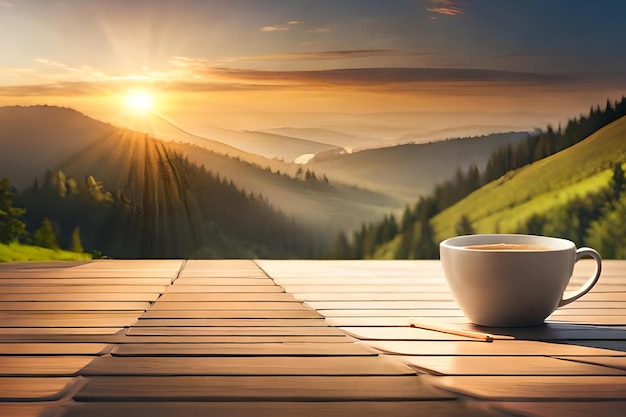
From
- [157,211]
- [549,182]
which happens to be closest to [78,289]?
[157,211]

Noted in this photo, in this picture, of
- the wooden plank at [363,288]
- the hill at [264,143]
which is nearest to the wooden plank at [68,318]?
the wooden plank at [363,288]

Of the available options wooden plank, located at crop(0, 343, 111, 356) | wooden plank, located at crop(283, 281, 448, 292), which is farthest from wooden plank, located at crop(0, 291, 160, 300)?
wooden plank, located at crop(0, 343, 111, 356)

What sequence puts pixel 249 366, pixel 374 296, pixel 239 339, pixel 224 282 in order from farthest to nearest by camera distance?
pixel 224 282 < pixel 374 296 < pixel 239 339 < pixel 249 366

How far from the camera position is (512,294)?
96cm

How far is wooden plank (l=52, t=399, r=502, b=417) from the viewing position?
0.65 meters

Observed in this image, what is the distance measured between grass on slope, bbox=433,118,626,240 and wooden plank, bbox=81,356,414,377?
1912mm

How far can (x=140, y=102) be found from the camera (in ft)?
9.04

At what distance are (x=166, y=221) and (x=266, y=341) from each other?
1803 mm

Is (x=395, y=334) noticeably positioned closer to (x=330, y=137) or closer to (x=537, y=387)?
(x=537, y=387)

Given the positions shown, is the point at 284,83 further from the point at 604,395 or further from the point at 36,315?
the point at 604,395

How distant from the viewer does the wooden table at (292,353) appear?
68 cm

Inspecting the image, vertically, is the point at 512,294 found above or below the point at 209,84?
below

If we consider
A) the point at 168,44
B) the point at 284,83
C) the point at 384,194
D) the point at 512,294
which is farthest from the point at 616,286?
the point at 168,44

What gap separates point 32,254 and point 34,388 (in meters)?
1.99
